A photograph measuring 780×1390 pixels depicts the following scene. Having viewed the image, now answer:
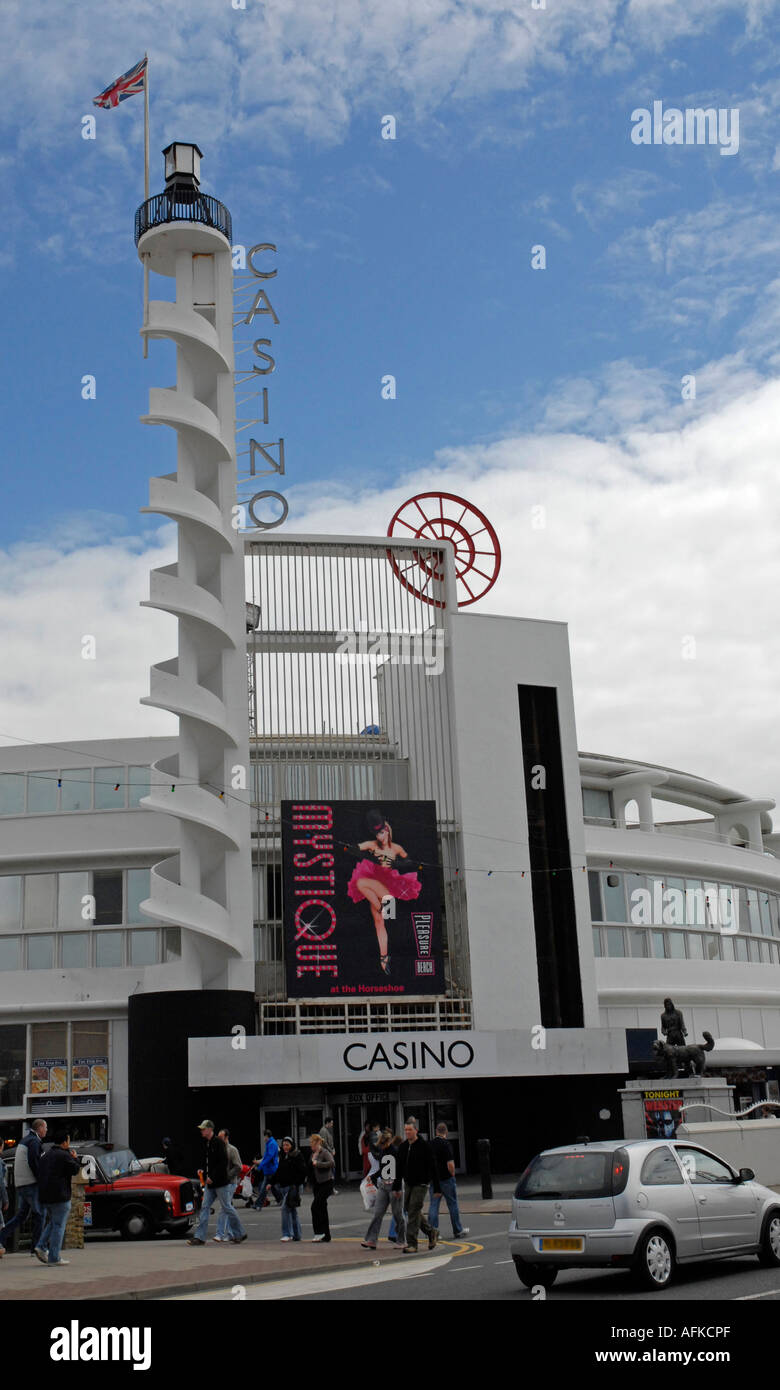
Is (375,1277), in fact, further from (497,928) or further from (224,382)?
(224,382)

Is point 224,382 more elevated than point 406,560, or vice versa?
point 224,382

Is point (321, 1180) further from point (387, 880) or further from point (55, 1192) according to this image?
point (387, 880)

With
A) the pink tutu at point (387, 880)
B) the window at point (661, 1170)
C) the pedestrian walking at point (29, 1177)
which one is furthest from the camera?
the pink tutu at point (387, 880)

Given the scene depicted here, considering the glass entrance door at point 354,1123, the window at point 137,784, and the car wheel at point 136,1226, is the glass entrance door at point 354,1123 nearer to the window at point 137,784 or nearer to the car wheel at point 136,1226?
the window at point 137,784

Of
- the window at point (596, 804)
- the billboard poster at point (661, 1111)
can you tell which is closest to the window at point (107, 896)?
the window at point (596, 804)

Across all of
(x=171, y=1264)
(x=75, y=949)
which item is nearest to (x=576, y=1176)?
(x=171, y=1264)

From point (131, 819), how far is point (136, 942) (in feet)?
11.8

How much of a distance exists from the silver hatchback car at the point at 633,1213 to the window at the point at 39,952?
2934cm

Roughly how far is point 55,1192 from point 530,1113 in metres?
24.6

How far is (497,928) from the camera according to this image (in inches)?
1523

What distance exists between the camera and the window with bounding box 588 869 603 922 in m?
47.1

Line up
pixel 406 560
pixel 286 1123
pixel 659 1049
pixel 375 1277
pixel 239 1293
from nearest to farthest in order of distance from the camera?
pixel 239 1293 → pixel 375 1277 → pixel 659 1049 → pixel 286 1123 → pixel 406 560

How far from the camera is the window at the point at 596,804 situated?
167ft

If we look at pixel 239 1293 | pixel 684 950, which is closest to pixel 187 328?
pixel 684 950
